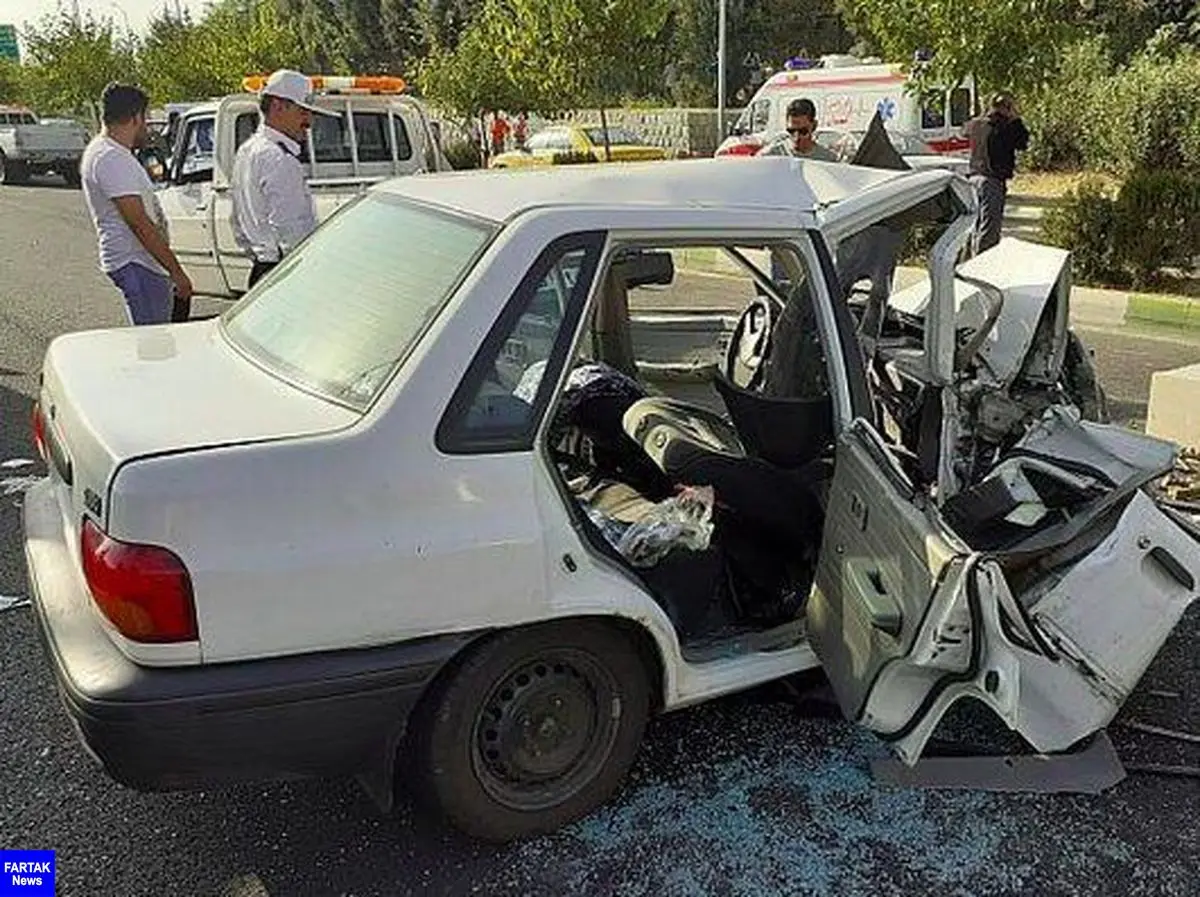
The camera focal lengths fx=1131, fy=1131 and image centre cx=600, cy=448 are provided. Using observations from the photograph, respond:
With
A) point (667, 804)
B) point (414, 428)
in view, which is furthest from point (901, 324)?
point (414, 428)

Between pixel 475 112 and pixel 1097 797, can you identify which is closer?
pixel 1097 797

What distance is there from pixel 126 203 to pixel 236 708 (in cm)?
361

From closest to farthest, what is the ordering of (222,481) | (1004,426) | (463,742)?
(222,481) < (463,742) < (1004,426)

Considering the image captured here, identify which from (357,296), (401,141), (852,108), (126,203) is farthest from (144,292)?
(852,108)

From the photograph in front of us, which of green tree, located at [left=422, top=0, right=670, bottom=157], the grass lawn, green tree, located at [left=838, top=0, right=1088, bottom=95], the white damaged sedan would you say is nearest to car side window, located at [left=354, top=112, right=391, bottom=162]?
green tree, located at [left=838, top=0, right=1088, bottom=95]

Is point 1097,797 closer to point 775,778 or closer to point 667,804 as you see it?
point 775,778

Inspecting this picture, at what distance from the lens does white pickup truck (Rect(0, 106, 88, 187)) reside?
27344 millimetres

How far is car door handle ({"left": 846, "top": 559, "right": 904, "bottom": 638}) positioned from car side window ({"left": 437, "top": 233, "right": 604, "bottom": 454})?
2.96 feet

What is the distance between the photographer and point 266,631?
2305 millimetres

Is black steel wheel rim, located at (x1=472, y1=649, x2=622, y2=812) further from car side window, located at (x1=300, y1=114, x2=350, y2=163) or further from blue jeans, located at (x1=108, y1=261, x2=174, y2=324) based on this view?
car side window, located at (x1=300, y1=114, x2=350, y2=163)

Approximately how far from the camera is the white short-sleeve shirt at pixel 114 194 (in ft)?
16.9

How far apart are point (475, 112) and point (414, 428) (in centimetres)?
2406

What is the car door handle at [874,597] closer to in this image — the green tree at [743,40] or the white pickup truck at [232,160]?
the white pickup truck at [232,160]

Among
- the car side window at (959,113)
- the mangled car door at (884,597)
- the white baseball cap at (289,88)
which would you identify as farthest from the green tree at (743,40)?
the mangled car door at (884,597)
